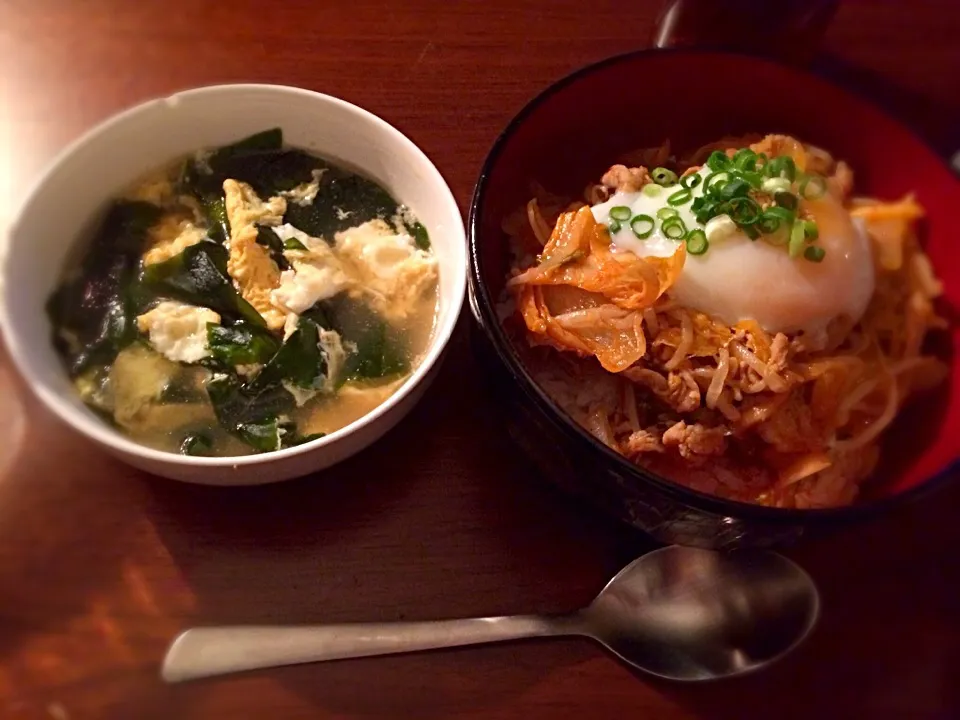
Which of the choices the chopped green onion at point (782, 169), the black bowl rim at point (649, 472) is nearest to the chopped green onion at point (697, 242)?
the chopped green onion at point (782, 169)

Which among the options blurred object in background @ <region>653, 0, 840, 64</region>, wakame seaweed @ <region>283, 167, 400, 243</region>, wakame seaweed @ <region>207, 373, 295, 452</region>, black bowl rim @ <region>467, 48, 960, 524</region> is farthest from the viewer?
blurred object in background @ <region>653, 0, 840, 64</region>

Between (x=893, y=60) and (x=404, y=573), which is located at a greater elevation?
(x=893, y=60)

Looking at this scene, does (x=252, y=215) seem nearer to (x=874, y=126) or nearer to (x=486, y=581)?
(x=486, y=581)

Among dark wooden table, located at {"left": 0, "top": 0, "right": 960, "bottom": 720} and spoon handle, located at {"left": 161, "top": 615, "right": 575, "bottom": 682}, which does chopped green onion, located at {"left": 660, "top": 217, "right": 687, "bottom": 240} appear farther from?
spoon handle, located at {"left": 161, "top": 615, "right": 575, "bottom": 682}

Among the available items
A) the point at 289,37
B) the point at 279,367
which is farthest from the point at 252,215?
the point at 289,37

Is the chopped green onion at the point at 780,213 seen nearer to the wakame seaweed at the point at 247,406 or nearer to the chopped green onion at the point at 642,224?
the chopped green onion at the point at 642,224

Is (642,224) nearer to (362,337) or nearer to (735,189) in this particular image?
(735,189)

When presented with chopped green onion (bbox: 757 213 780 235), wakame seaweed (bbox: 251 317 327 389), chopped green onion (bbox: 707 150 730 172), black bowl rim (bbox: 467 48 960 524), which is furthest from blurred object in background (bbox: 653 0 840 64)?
wakame seaweed (bbox: 251 317 327 389)
